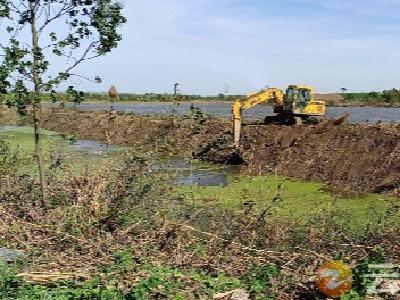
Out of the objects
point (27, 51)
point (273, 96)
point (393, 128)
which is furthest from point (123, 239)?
point (273, 96)

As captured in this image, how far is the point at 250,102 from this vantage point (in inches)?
1017

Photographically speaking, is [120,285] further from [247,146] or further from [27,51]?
[247,146]

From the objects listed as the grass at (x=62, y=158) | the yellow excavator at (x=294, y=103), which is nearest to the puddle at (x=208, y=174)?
the grass at (x=62, y=158)

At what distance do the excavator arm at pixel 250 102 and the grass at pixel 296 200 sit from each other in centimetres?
517

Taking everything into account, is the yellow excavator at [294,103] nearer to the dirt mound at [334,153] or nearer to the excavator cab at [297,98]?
the excavator cab at [297,98]

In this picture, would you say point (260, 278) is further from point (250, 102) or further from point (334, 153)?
point (250, 102)

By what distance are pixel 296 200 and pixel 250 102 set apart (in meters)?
11.1

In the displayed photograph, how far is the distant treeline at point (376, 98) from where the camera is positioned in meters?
70.7

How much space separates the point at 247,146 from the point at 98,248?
725 inches

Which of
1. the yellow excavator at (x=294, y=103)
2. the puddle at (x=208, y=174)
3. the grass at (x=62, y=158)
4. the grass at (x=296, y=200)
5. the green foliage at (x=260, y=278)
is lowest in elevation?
the puddle at (x=208, y=174)

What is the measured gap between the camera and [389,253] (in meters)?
7.64

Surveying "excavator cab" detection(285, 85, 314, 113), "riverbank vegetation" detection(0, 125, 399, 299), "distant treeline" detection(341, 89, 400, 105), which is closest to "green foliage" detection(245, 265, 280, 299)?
"riverbank vegetation" detection(0, 125, 399, 299)

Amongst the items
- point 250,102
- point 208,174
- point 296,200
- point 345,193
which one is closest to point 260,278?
point 296,200

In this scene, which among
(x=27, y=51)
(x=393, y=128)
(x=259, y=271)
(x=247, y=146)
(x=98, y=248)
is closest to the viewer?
(x=259, y=271)
